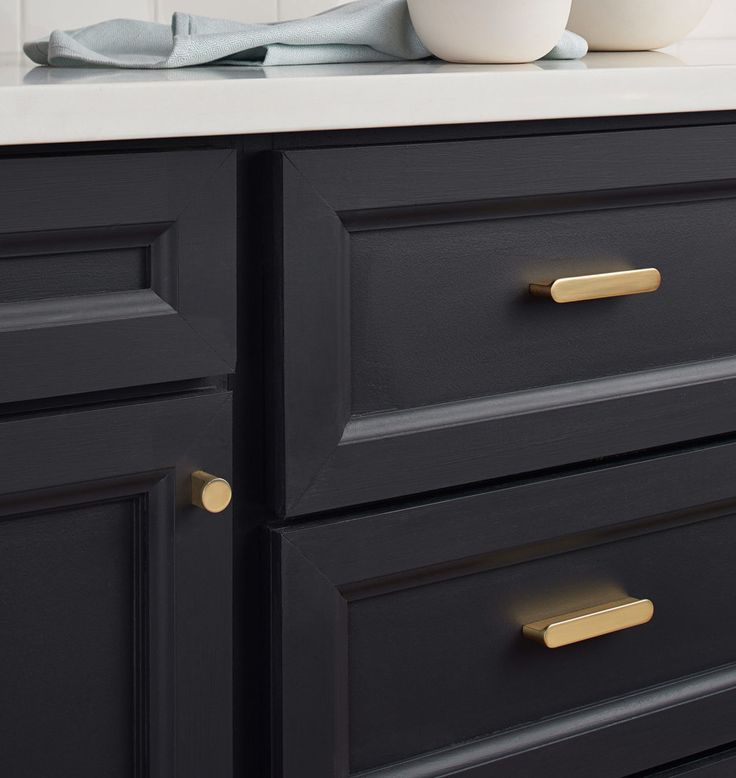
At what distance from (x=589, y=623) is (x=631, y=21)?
0.63 metres

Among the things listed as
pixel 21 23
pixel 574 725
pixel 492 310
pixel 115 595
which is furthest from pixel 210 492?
pixel 21 23

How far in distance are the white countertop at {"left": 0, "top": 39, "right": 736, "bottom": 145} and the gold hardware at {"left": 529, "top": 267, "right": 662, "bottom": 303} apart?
0.11m

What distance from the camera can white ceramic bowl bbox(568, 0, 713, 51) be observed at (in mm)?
1223

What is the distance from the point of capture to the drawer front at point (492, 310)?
2.53ft

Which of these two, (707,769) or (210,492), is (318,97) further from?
(707,769)

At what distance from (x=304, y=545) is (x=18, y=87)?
331mm

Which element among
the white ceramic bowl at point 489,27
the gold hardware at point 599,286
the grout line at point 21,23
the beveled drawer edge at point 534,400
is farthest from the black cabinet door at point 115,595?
the grout line at point 21,23

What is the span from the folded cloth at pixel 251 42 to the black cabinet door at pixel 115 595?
0.31m

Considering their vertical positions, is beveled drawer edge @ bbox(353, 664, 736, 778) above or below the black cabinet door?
below

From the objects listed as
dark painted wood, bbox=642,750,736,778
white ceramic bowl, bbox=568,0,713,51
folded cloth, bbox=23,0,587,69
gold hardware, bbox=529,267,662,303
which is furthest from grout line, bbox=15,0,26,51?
dark painted wood, bbox=642,750,736,778

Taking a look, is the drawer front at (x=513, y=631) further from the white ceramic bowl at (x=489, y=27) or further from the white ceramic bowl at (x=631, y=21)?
the white ceramic bowl at (x=631, y=21)

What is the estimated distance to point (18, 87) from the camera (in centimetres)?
65

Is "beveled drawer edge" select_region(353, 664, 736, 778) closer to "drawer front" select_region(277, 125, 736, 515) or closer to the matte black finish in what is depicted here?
the matte black finish

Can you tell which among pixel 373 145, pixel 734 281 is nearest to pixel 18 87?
pixel 373 145
